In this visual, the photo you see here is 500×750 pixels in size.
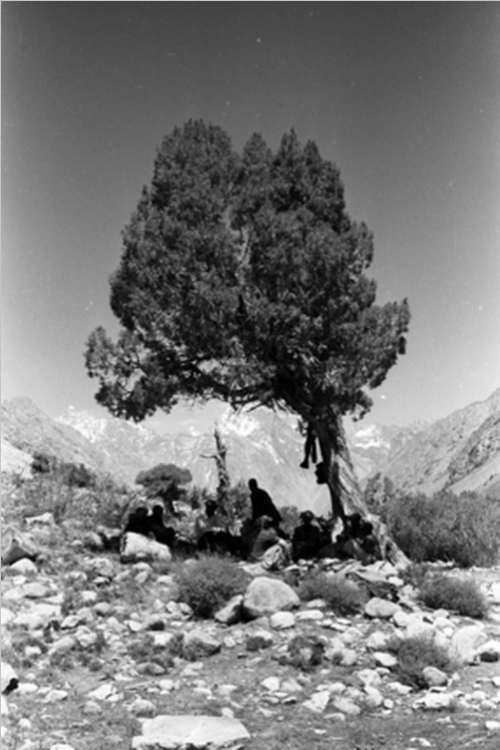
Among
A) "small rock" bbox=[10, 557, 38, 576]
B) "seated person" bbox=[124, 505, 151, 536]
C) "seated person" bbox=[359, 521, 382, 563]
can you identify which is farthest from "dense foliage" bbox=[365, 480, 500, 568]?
"small rock" bbox=[10, 557, 38, 576]

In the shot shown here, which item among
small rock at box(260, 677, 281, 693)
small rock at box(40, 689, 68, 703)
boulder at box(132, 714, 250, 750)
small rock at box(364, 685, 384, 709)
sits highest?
small rock at box(40, 689, 68, 703)

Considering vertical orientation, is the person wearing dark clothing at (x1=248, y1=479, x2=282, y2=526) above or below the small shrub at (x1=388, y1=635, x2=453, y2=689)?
above

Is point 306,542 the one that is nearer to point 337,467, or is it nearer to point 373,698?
point 337,467

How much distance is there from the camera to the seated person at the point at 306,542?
1549 cm

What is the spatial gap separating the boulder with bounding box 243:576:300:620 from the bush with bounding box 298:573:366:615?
1.34 feet

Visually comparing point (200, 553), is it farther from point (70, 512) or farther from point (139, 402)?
point (70, 512)

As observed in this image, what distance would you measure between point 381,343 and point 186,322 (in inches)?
182

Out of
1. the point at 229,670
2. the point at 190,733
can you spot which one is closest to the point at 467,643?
the point at 229,670

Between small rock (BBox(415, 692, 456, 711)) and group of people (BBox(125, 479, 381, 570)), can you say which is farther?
group of people (BBox(125, 479, 381, 570))

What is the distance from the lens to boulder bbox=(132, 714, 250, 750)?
5.97 meters

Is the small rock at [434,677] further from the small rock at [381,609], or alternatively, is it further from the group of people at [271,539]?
the group of people at [271,539]

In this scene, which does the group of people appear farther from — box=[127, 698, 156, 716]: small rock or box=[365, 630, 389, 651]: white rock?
box=[127, 698, 156, 716]: small rock

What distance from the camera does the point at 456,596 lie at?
11.0 m

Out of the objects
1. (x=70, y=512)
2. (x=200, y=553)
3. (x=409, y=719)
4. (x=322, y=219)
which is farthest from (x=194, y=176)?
(x=409, y=719)
